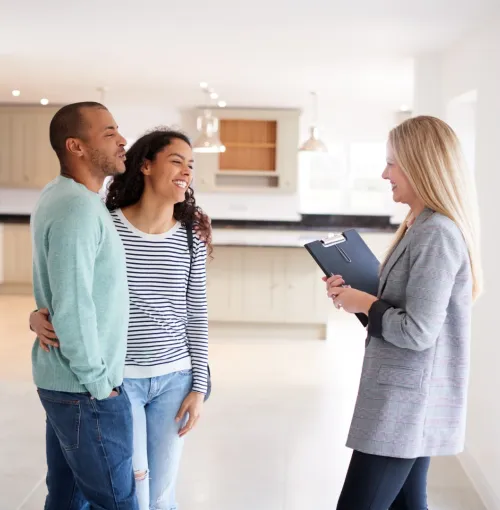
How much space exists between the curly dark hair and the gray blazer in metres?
0.58

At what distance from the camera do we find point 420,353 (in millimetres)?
1918

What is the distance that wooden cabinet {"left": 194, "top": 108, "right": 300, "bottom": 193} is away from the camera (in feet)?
33.1

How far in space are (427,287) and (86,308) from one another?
0.79m

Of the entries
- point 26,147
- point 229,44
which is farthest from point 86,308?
point 26,147

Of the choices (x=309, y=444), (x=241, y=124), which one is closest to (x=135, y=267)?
(x=309, y=444)

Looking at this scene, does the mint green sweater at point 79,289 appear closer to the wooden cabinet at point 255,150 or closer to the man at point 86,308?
the man at point 86,308

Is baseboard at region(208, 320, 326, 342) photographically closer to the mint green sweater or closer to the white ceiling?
the white ceiling

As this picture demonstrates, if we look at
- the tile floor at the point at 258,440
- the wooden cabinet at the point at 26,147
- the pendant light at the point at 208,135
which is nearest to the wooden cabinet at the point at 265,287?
the tile floor at the point at 258,440

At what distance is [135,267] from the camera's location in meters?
2.12

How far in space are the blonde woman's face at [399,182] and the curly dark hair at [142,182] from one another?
21.4 inches

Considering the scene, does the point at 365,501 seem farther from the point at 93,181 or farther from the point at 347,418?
the point at 347,418

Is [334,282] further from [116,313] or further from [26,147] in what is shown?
[26,147]

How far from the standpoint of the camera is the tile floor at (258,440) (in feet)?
11.5

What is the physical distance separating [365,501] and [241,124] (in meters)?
8.61
